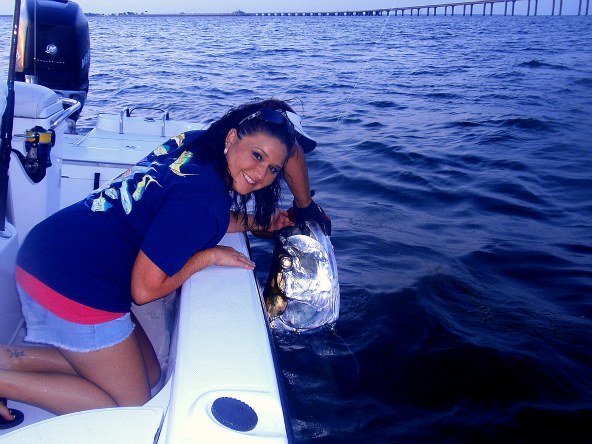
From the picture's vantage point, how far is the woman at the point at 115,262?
2.05 metres

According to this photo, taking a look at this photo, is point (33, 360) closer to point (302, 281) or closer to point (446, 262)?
point (302, 281)

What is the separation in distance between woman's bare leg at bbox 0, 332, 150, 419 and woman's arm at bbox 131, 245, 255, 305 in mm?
274

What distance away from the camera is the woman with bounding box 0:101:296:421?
Answer: 205 cm

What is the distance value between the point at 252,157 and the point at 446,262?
298 cm

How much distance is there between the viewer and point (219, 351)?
1.76 m

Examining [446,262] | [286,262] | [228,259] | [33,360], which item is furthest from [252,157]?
[446,262]

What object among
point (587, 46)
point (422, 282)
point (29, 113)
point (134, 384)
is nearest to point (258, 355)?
point (134, 384)

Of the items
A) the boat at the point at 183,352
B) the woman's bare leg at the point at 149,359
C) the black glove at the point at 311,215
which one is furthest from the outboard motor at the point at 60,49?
the woman's bare leg at the point at 149,359

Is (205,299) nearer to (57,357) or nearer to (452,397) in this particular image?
(57,357)

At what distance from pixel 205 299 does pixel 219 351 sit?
14.4 inches

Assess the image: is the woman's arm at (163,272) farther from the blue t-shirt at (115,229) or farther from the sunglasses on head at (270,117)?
the sunglasses on head at (270,117)

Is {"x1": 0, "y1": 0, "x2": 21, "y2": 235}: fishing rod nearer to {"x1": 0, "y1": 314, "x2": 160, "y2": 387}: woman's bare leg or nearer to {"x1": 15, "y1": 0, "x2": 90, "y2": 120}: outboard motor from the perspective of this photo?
{"x1": 0, "y1": 314, "x2": 160, "y2": 387}: woman's bare leg

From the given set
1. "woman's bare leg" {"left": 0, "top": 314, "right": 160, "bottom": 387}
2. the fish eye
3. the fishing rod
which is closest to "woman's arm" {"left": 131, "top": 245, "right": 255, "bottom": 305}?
the fish eye

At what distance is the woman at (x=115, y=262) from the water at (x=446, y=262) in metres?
1.25
